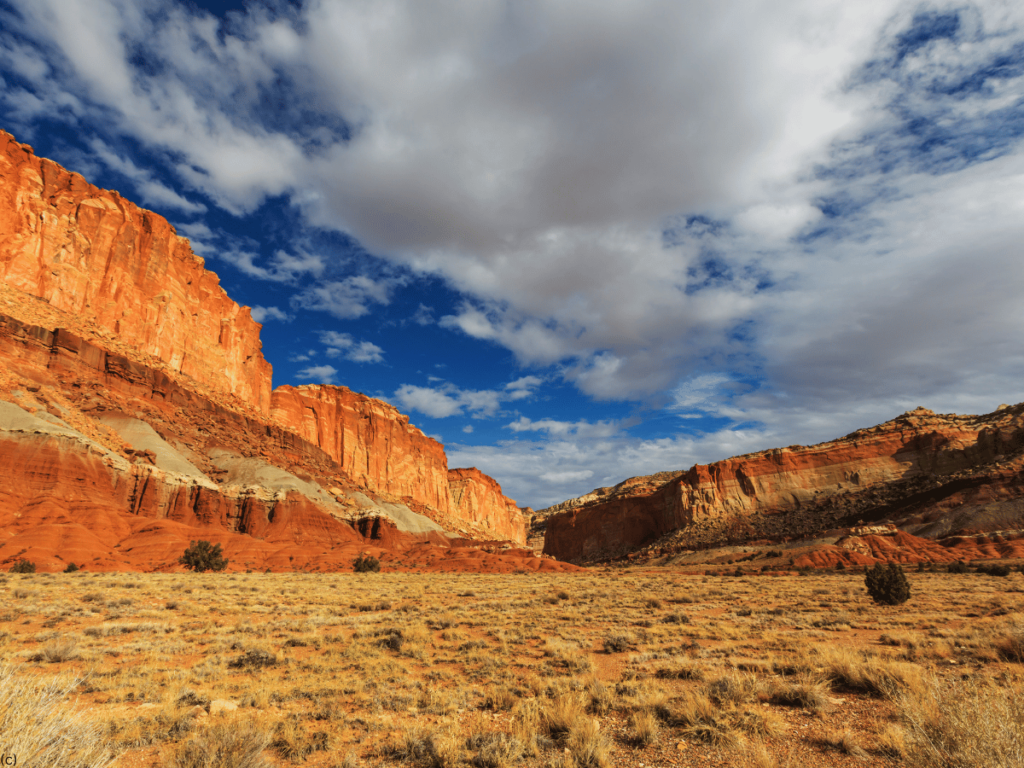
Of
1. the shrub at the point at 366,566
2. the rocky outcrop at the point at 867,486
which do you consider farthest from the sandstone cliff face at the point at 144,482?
the rocky outcrop at the point at 867,486

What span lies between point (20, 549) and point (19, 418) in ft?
49.0

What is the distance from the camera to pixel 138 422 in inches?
1943

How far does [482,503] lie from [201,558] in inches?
4417

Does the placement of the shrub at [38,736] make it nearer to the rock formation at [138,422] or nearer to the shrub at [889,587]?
the shrub at [889,587]

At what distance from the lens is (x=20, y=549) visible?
2745cm

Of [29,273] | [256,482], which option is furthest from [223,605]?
[29,273]

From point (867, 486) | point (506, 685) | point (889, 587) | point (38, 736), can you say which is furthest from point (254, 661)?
point (867, 486)

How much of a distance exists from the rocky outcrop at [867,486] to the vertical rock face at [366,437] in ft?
172

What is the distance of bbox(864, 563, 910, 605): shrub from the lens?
16812mm

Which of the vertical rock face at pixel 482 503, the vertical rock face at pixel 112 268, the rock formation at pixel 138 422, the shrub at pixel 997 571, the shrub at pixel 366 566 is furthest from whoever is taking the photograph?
the vertical rock face at pixel 482 503

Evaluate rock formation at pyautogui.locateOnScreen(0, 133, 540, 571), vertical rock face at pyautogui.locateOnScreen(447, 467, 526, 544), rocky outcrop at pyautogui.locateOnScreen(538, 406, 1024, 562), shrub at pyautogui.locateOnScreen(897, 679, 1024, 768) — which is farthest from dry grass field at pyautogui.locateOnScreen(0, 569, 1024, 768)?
vertical rock face at pyautogui.locateOnScreen(447, 467, 526, 544)

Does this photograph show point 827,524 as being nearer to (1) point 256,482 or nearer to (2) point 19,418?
(1) point 256,482

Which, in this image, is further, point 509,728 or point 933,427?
point 933,427

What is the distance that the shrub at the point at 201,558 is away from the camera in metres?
32.1
